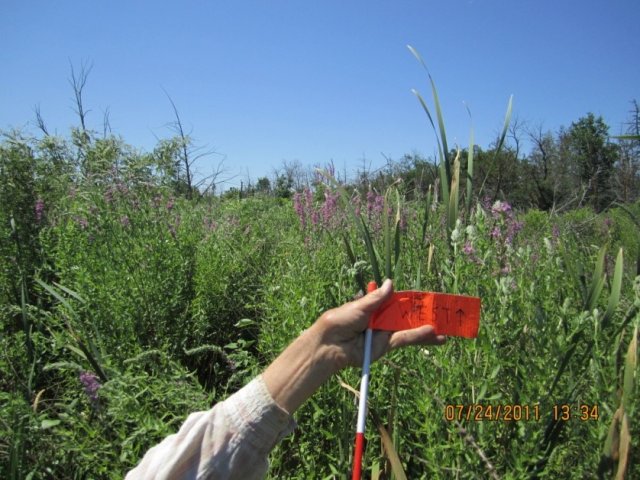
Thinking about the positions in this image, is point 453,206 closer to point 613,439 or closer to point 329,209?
point 613,439

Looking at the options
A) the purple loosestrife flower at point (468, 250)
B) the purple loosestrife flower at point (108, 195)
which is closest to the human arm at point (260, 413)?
the purple loosestrife flower at point (468, 250)

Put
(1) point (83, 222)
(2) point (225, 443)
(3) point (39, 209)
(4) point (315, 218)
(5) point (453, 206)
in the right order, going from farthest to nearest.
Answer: (3) point (39, 209)
(4) point (315, 218)
(1) point (83, 222)
(5) point (453, 206)
(2) point (225, 443)

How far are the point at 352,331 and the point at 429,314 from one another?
227 mm

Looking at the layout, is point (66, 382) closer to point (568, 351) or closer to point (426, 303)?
point (426, 303)

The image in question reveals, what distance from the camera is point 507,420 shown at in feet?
4.66

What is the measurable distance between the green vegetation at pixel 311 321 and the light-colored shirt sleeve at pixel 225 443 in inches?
20.1

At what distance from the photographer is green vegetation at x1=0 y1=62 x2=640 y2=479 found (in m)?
1.36

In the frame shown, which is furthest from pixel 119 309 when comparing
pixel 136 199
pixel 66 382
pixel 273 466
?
pixel 273 466

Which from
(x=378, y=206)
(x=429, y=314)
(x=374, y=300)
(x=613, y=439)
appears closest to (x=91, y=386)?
(x=374, y=300)

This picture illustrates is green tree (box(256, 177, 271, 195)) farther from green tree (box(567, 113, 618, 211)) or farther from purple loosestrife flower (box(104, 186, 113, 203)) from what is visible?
green tree (box(567, 113, 618, 211))

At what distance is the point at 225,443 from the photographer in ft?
3.52

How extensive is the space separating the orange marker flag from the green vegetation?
7.1 inches

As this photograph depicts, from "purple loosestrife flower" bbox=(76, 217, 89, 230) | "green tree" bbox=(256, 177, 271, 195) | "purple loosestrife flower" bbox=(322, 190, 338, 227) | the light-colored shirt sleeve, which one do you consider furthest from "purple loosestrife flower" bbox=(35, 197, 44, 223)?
"green tree" bbox=(256, 177, 271, 195)
